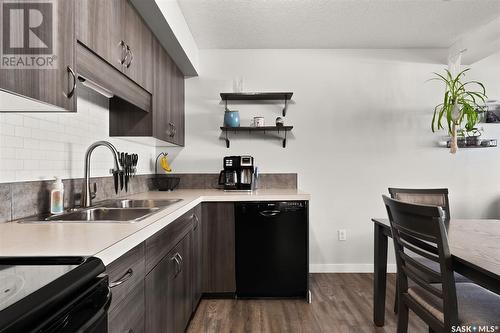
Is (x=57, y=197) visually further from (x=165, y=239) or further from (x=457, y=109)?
(x=457, y=109)

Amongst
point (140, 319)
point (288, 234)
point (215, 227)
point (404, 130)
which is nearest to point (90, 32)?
point (140, 319)

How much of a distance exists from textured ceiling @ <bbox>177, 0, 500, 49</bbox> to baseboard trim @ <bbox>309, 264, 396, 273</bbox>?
2.40 meters

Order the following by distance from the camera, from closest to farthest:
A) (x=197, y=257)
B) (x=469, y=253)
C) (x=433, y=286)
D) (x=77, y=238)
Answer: (x=77, y=238), (x=469, y=253), (x=433, y=286), (x=197, y=257)

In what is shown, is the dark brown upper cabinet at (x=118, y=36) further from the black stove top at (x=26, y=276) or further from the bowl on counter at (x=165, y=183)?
the bowl on counter at (x=165, y=183)

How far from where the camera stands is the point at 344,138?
10.9 feet

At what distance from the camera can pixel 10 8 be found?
0.96m

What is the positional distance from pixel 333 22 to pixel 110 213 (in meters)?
2.46

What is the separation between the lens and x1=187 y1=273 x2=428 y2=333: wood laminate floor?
213cm

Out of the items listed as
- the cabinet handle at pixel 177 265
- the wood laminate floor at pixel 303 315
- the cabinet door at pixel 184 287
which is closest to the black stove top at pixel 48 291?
the cabinet handle at pixel 177 265

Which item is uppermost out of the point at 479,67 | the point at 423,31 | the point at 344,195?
the point at 423,31

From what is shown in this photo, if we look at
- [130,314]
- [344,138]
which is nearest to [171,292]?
[130,314]

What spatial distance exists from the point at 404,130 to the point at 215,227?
2.33 meters

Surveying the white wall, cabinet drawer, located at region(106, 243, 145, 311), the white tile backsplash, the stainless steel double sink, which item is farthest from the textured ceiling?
cabinet drawer, located at region(106, 243, 145, 311)

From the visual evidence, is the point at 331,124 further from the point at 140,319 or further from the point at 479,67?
the point at 140,319
